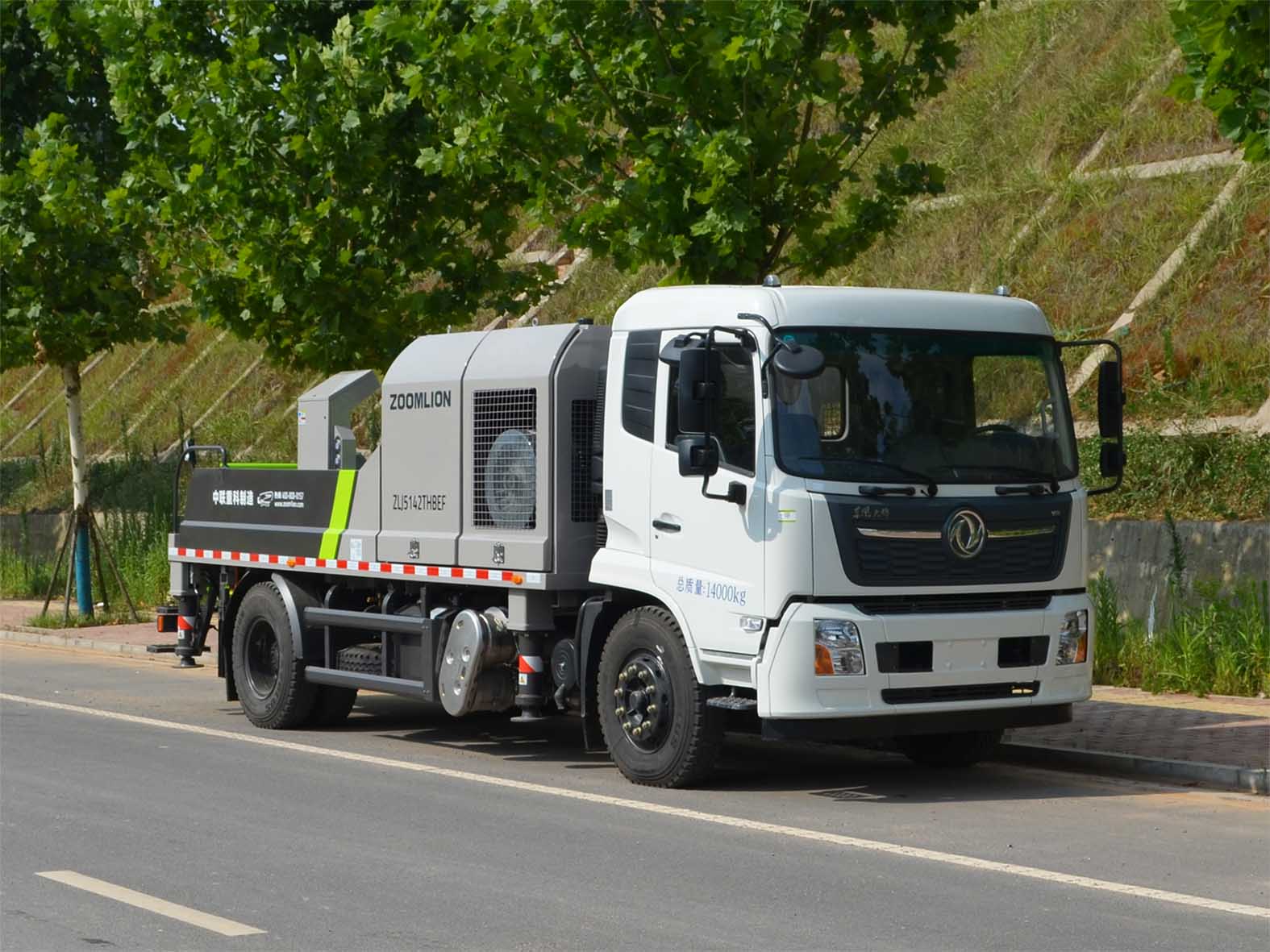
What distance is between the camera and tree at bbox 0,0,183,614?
20.0 metres

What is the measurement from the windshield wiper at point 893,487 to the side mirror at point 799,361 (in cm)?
48

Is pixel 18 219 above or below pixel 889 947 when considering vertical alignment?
above

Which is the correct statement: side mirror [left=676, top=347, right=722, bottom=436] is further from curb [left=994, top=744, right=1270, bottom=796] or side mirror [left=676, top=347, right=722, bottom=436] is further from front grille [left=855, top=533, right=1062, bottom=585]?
curb [left=994, top=744, right=1270, bottom=796]

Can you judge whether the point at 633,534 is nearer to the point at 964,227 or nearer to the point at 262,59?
the point at 262,59

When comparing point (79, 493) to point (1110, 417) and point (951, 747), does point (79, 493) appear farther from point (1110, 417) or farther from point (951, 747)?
point (1110, 417)

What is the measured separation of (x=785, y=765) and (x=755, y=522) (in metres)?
2.41

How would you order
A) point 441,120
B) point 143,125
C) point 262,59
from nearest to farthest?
point 441,120
point 262,59
point 143,125

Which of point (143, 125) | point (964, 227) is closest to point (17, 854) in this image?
point (143, 125)

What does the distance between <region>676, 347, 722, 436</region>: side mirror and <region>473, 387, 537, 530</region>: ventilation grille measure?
5.66ft

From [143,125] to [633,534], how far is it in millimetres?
10059

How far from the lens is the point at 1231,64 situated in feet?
32.5

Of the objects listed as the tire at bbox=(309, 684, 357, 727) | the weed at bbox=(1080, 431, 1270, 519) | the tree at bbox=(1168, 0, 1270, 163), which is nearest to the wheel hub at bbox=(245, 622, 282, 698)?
the tire at bbox=(309, 684, 357, 727)

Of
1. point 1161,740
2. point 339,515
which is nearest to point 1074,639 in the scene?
point 1161,740

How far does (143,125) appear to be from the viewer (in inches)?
725
